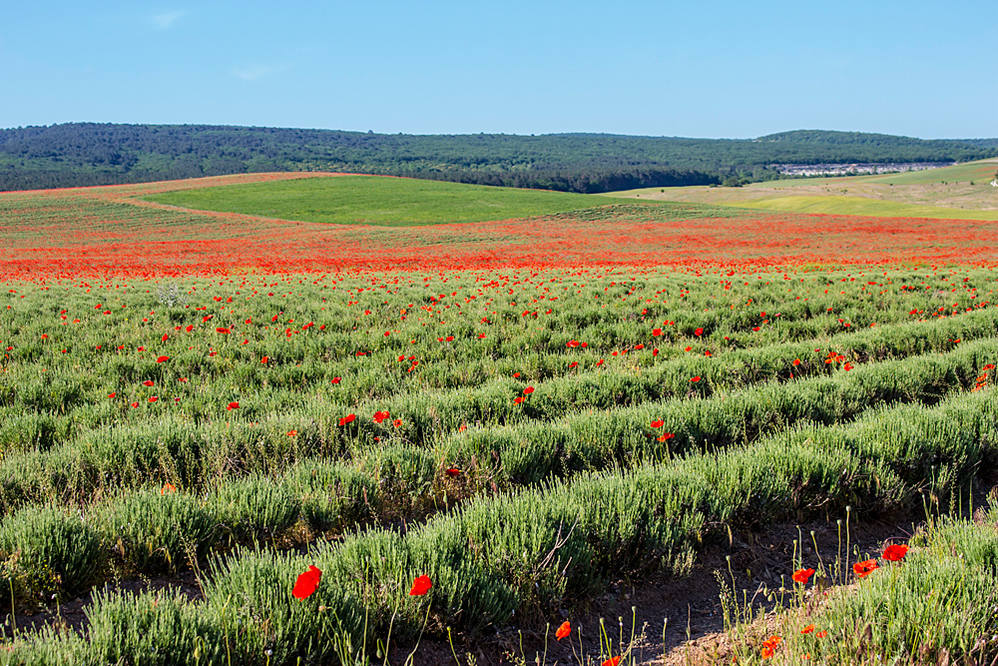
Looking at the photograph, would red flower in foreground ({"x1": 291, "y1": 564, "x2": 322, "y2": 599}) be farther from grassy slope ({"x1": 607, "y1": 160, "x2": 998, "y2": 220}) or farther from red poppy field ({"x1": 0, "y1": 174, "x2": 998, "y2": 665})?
grassy slope ({"x1": 607, "y1": 160, "x2": 998, "y2": 220})

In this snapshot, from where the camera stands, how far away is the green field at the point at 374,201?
189ft

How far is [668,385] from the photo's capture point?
604cm

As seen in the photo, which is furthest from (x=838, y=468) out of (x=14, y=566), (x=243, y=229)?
(x=243, y=229)

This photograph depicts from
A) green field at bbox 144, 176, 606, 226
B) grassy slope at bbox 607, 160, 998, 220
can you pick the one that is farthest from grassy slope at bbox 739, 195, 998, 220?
green field at bbox 144, 176, 606, 226

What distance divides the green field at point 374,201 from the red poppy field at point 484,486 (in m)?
Result: 47.4

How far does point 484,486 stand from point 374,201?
64277 mm

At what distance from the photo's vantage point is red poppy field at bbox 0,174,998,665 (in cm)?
236

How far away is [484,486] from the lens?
385cm

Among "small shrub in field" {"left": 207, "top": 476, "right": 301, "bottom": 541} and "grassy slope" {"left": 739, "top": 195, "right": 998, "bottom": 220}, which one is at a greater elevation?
"grassy slope" {"left": 739, "top": 195, "right": 998, "bottom": 220}

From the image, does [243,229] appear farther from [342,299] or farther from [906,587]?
[906,587]

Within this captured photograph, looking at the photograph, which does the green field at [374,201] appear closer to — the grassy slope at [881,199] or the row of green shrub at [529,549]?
the grassy slope at [881,199]

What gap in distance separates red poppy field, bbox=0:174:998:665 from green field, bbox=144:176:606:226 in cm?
4743

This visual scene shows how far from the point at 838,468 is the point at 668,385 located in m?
2.37

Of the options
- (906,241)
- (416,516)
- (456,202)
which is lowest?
(416,516)
